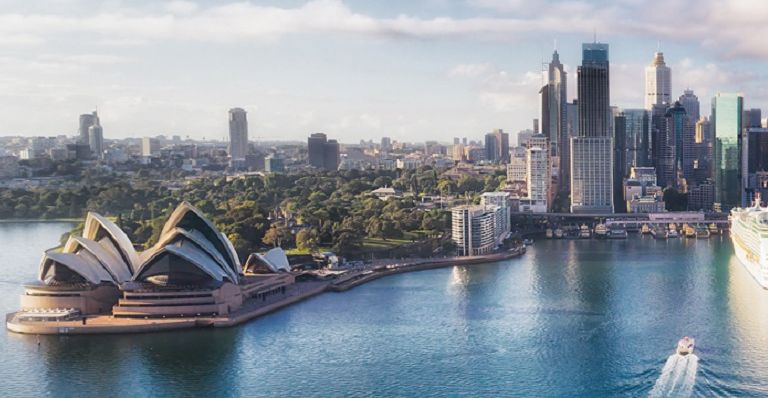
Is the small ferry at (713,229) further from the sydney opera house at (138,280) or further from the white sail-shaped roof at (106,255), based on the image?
the white sail-shaped roof at (106,255)

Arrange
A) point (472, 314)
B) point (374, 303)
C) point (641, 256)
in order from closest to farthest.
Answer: point (472, 314), point (374, 303), point (641, 256)

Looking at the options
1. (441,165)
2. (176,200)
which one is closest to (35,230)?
(176,200)

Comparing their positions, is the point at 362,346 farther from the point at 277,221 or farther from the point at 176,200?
the point at 176,200

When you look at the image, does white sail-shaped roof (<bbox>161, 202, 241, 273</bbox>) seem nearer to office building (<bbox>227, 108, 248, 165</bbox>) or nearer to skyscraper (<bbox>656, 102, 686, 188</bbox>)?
skyscraper (<bbox>656, 102, 686, 188</bbox>)

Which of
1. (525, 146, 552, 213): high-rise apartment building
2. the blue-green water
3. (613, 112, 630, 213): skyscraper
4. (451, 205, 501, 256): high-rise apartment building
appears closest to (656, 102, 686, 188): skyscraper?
(613, 112, 630, 213): skyscraper

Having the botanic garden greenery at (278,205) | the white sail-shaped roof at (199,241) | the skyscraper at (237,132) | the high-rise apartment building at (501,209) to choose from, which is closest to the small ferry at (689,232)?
the high-rise apartment building at (501,209)

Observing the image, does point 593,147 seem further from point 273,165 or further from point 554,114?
point 273,165
